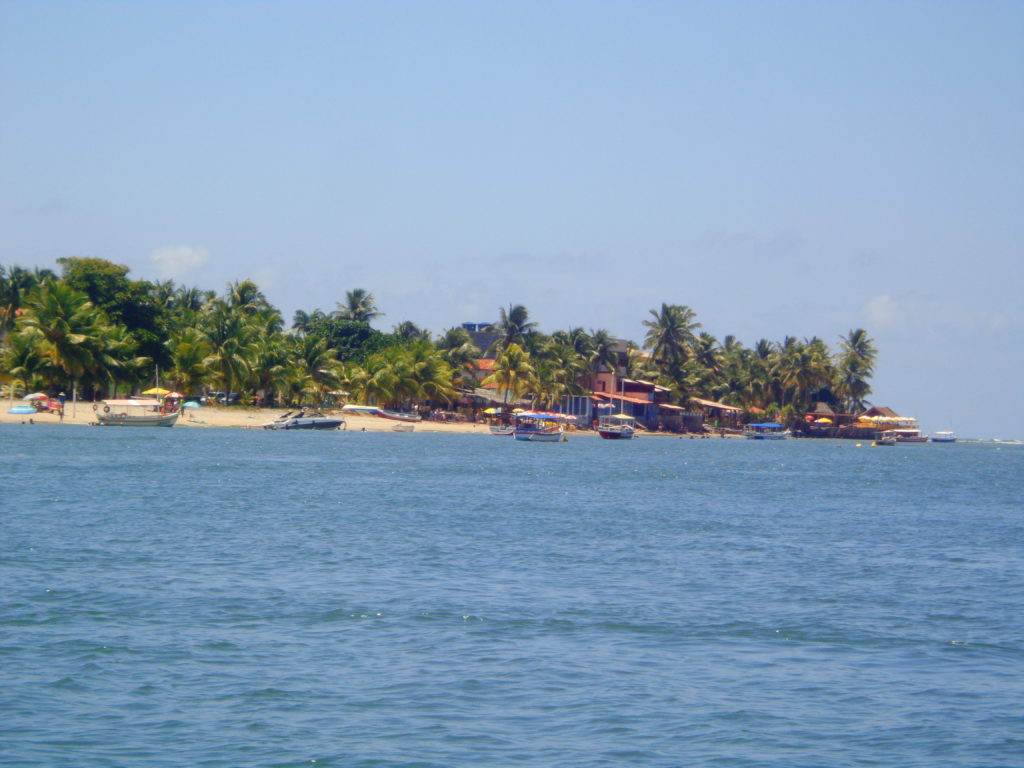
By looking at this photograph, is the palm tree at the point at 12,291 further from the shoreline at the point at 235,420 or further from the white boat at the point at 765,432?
the white boat at the point at 765,432

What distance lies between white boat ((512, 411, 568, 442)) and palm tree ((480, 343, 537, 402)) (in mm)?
9197

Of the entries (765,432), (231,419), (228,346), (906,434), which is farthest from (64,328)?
(906,434)

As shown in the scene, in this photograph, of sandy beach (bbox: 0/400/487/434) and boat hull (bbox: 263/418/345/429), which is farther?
boat hull (bbox: 263/418/345/429)

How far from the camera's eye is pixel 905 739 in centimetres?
1277

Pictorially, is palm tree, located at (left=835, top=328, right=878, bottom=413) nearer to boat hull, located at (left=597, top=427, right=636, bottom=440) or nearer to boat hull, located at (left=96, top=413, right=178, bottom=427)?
boat hull, located at (left=597, top=427, right=636, bottom=440)

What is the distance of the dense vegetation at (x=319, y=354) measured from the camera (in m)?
79.4

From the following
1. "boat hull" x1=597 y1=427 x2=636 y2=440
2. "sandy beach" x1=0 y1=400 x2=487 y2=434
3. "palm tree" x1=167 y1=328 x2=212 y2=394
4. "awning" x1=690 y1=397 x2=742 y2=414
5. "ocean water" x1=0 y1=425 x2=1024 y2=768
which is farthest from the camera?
"awning" x1=690 y1=397 x2=742 y2=414

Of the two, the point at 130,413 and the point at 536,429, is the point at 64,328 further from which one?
the point at 536,429

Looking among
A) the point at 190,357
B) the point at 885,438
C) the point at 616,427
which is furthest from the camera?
the point at 885,438

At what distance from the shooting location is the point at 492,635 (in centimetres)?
1698

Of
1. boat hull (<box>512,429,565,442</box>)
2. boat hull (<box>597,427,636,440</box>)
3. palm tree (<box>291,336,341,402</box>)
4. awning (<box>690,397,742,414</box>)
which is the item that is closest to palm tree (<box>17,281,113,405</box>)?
palm tree (<box>291,336,341,402</box>)

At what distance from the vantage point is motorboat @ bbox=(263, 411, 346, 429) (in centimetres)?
8950

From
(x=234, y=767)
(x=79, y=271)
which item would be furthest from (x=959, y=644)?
(x=79, y=271)

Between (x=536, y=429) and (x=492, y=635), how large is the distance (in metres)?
78.2
